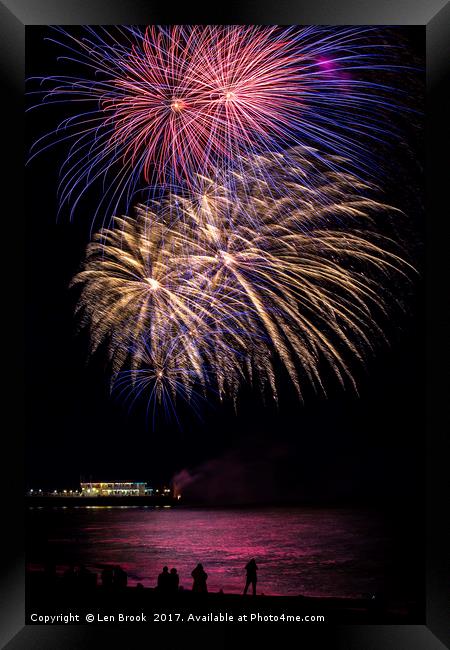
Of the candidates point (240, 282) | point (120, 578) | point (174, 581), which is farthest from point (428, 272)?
point (120, 578)

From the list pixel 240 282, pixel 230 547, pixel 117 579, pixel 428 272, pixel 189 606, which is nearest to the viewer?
pixel 428 272

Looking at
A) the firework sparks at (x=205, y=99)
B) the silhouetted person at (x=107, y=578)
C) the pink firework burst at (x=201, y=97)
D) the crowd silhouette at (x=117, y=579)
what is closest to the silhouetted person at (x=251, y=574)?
the crowd silhouette at (x=117, y=579)

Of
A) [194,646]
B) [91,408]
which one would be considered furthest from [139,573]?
[91,408]

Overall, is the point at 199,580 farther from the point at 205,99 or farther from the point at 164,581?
the point at 205,99
